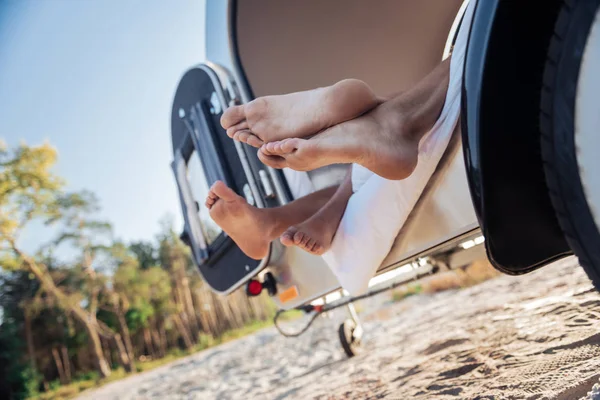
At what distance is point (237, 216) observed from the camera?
1.39 m

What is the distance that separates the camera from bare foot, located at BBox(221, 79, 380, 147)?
99 cm

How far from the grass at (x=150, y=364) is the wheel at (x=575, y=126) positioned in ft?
37.4

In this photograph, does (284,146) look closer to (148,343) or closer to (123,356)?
(123,356)

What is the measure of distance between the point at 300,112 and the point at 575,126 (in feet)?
1.91

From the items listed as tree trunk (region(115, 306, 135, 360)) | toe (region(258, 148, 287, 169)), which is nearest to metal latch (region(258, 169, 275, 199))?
toe (region(258, 148, 287, 169))

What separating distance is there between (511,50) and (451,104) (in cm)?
25

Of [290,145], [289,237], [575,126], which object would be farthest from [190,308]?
[575,126]

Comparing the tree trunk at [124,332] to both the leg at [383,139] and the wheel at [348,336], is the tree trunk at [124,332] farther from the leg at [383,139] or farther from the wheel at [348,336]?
the leg at [383,139]

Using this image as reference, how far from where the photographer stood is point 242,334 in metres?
11.9

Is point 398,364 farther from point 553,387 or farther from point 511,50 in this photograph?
point 511,50

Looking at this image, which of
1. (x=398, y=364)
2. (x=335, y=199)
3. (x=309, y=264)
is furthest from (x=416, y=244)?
(x=398, y=364)

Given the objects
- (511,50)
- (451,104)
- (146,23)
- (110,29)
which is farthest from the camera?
(110,29)

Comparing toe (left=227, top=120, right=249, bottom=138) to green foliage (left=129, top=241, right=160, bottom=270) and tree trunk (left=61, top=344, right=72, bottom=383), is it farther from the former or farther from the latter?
green foliage (left=129, top=241, right=160, bottom=270)

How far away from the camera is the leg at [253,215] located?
1.38m
